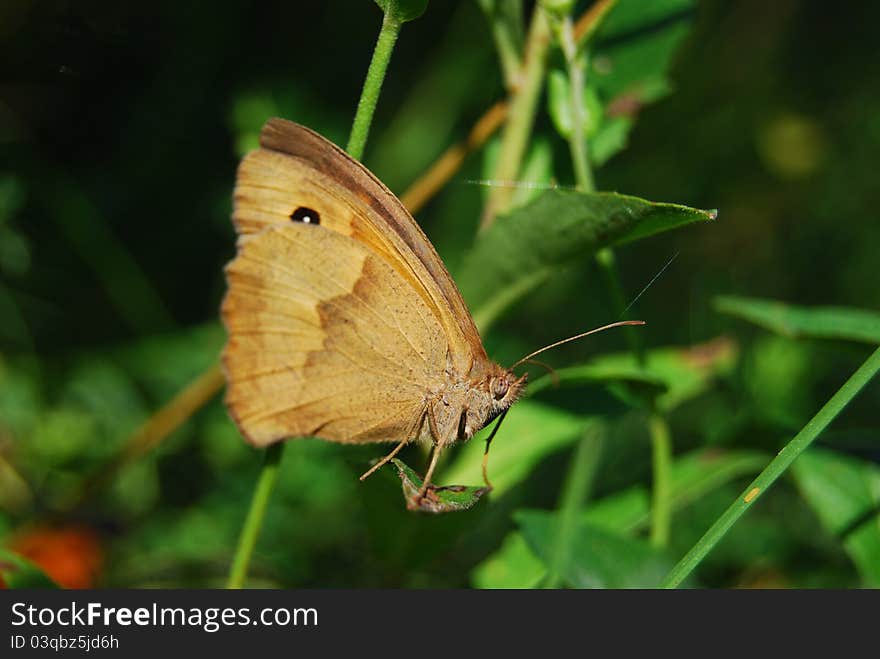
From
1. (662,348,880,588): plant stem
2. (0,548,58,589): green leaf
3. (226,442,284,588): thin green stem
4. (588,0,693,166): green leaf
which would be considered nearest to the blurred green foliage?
(588,0,693,166): green leaf

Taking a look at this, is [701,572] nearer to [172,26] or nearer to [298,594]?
[298,594]

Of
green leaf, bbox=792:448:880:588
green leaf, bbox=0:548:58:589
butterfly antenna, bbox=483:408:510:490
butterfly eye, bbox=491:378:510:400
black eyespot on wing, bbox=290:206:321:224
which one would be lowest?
green leaf, bbox=0:548:58:589

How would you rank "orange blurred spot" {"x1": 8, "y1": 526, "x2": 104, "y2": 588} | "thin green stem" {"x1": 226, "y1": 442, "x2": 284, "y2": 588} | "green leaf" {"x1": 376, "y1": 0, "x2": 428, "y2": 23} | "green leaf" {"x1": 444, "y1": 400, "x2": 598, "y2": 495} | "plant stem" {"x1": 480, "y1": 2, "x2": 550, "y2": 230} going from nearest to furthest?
1. "green leaf" {"x1": 376, "y1": 0, "x2": 428, "y2": 23}
2. "thin green stem" {"x1": 226, "y1": 442, "x2": 284, "y2": 588}
3. "plant stem" {"x1": 480, "y1": 2, "x2": 550, "y2": 230}
4. "green leaf" {"x1": 444, "y1": 400, "x2": 598, "y2": 495}
5. "orange blurred spot" {"x1": 8, "y1": 526, "x2": 104, "y2": 588}


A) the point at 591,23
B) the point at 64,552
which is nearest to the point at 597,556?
the point at 591,23

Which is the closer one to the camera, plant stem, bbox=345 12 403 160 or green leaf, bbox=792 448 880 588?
plant stem, bbox=345 12 403 160

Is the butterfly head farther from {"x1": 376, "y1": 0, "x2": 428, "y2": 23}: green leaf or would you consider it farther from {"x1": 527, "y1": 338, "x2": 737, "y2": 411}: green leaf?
{"x1": 376, "y1": 0, "x2": 428, "y2": 23}: green leaf

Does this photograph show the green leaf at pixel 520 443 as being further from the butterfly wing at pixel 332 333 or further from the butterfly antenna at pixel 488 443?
the butterfly wing at pixel 332 333

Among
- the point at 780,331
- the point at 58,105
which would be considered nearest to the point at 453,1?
the point at 58,105

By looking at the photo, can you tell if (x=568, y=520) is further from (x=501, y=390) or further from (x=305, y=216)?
(x=305, y=216)
